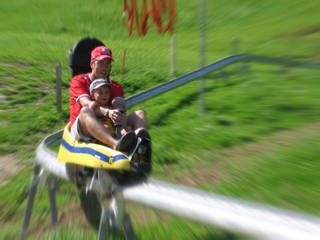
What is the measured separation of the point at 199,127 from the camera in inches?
221

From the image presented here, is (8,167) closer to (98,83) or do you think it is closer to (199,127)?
(98,83)

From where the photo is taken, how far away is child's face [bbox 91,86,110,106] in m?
3.68

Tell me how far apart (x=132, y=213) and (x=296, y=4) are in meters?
20.8

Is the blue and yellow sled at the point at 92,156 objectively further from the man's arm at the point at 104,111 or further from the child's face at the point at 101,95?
the child's face at the point at 101,95

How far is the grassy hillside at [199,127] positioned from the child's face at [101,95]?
1.08 metres

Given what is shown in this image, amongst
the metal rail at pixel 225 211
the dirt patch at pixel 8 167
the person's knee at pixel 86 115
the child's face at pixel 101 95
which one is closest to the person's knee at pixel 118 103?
the child's face at pixel 101 95

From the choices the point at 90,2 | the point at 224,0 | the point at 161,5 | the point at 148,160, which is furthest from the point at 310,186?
the point at 90,2

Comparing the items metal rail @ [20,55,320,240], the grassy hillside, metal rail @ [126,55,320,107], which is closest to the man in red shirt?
metal rail @ [20,55,320,240]

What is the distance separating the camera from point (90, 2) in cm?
2592

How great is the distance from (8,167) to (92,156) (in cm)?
276

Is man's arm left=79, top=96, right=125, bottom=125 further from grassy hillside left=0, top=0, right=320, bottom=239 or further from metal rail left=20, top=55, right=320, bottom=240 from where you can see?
grassy hillside left=0, top=0, right=320, bottom=239

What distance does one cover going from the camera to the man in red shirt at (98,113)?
126 inches

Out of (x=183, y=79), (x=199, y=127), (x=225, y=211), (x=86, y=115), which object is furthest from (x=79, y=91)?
(x=183, y=79)

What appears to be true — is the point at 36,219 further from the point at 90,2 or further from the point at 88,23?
the point at 90,2
